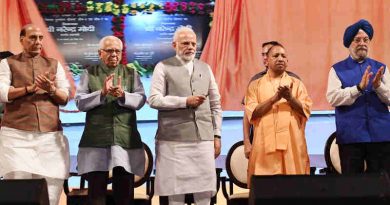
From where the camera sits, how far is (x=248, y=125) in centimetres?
397

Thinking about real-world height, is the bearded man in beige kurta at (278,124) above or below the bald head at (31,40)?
below

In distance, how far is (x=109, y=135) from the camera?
3607 mm

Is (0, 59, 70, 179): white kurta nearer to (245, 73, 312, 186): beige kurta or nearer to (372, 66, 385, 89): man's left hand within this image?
(245, 73, 312, 186): beige kurta

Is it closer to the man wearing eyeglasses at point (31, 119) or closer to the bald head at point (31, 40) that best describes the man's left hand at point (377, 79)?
the man wearing eyeglasses at point (31, 119)

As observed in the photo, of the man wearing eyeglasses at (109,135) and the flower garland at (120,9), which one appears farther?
the flower garland at (120,9)

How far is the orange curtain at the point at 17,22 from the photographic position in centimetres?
554

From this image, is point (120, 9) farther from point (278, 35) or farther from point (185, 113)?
point (185, 113)

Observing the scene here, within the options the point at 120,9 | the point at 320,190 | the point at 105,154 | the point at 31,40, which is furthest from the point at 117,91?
the point at 120,9

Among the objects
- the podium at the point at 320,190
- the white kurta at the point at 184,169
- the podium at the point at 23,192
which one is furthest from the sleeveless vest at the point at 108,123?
the podium at the point at 320,190

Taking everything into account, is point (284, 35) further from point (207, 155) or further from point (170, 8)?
point (207, 155)

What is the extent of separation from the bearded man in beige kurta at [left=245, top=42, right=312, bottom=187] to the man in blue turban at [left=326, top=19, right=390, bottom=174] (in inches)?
10.5

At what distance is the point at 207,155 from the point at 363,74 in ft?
4.07

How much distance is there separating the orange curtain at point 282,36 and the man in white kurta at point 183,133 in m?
1.87

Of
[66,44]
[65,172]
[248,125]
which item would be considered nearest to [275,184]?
[248,125]
